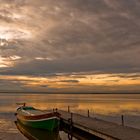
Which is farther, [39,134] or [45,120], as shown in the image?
[39,134]

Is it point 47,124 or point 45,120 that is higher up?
point 45,120

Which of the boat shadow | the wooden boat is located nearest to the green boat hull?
the wooden boat

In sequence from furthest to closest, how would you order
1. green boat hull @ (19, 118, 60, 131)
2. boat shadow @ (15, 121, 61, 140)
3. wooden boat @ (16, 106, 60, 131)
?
1. green boat hull @ (19, 118, 60, 131)
2. wooden boat @ (16, 106, 60, 131)
3. boat shadow @ (15, 121, 61, 140)

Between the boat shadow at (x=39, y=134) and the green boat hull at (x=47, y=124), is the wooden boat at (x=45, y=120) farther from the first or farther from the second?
the boat shadow at (x=39, y=134)

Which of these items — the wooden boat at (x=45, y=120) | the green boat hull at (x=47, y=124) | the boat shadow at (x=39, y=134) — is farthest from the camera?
the green boat hull at (x=47, y=124)

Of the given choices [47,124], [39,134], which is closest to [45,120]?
[47,124]

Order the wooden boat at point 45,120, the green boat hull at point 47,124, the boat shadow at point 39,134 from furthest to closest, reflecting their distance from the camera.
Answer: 1. the green boat hull at point 47,124
2. the wooden boat at point 45,120
3. the boat shadow at point 39,134

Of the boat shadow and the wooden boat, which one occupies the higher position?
the wooden boat

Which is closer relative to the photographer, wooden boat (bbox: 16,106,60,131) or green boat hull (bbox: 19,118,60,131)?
wooden boat (bbox: 16,106,60,131)

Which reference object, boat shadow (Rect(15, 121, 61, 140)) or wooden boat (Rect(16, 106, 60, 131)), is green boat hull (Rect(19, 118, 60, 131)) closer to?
wooden boat (Rect(16, 106, 60, 131))

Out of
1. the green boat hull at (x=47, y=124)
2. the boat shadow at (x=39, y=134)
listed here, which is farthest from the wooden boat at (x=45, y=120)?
the boat shadow at (x=39, y=134)

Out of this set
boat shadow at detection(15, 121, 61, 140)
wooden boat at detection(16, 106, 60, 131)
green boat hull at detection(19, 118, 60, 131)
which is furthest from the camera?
green boat hull at detection(19, 118, 60, 131)

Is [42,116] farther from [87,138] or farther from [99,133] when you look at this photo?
[99,133]

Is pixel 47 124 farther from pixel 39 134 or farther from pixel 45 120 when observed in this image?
pixel 39 134
